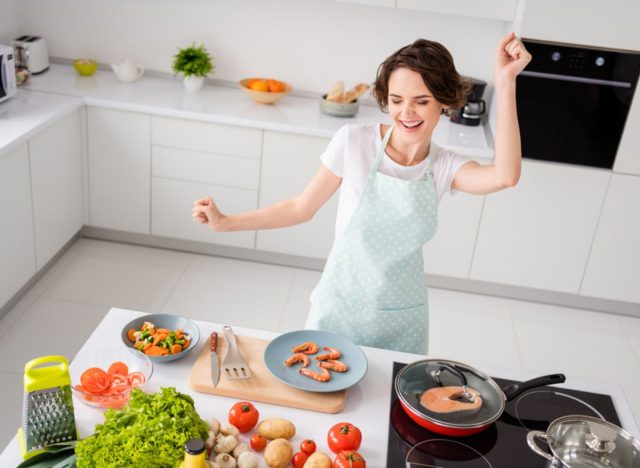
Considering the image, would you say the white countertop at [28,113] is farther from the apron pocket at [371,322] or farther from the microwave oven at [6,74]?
the apron pocket at [371,322]

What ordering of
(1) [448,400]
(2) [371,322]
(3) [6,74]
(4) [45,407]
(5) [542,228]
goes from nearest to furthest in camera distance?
(4) [45,407] → (1) [448,400] → (2) [371,322] → (3) [6,74] → (5) [542,228]

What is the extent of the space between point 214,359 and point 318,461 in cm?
40

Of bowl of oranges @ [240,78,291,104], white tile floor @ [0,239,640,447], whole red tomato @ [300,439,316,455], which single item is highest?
bowl of oranges @ [240,78,291,104]

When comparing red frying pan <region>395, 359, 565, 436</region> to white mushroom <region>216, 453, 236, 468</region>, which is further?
red frying pan <region>395, 359, 565, 436</region>

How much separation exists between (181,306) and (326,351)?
1854 mm

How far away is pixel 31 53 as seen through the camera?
12.6 feet

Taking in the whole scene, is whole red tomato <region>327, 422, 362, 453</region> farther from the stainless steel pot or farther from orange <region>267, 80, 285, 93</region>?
orange <region>267, 80, 285, 93</region>

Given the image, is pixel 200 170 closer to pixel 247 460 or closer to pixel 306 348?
pixel 306 348

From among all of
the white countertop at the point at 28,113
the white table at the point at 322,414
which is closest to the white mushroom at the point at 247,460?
the white table at the point at 322,414

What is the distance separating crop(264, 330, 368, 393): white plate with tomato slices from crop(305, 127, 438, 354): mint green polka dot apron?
19 cm

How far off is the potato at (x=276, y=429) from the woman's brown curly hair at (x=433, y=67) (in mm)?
818

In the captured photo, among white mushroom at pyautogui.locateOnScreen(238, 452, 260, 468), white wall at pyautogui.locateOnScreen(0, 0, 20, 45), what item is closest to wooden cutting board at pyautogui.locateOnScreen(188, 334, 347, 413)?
white mushroom at pyautogui.locateOnScreen(238, 452, 260, 468)

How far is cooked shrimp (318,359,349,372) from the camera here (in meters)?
1.72

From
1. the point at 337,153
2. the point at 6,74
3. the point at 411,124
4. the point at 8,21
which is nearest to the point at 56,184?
the point at 6,74
